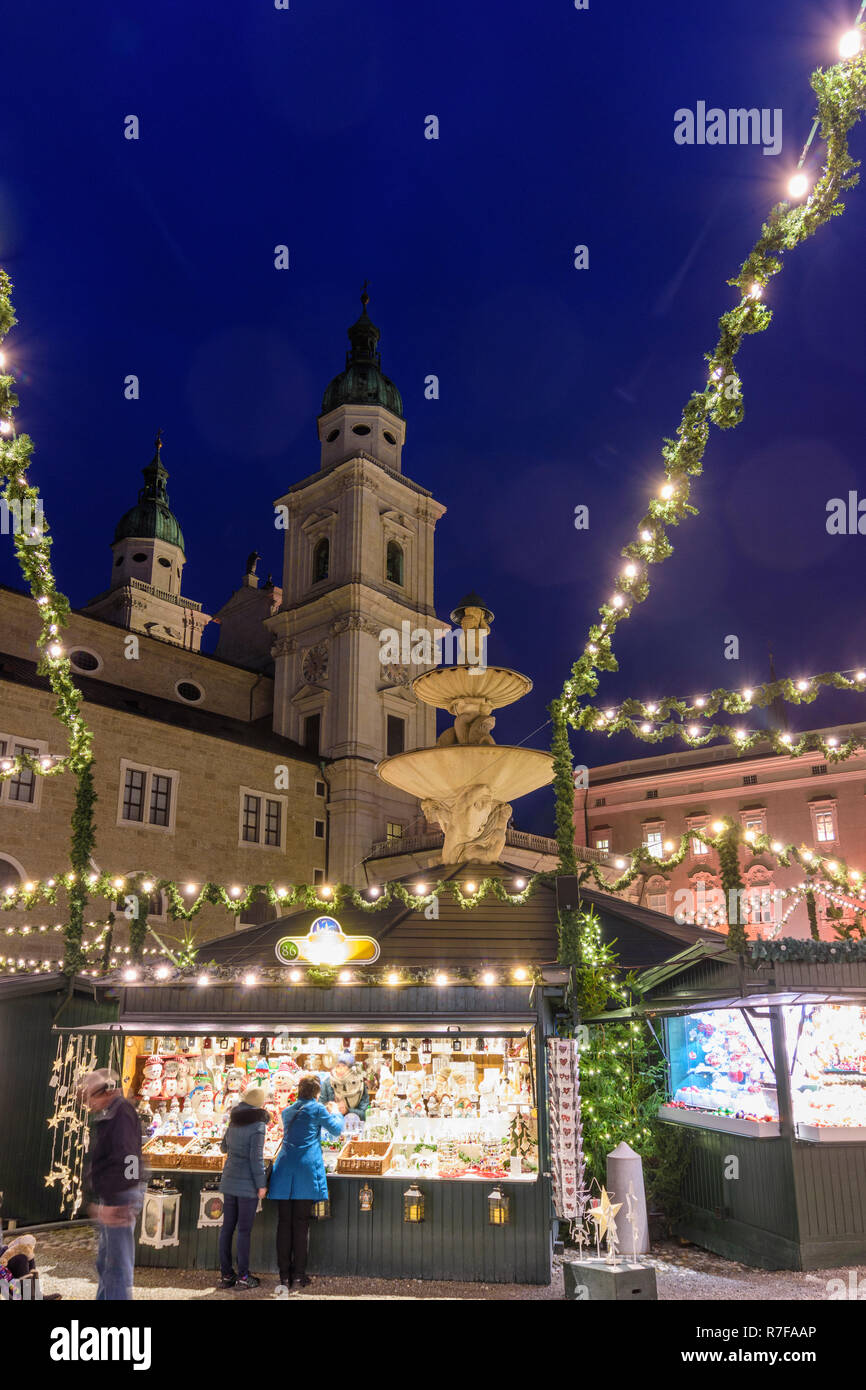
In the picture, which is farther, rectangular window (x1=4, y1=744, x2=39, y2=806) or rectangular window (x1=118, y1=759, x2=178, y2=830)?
rectangular window (x1=118, y1=759, x2=178, y2=830)

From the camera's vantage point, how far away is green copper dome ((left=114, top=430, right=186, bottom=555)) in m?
63.8

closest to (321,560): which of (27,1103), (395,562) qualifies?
(395,562)

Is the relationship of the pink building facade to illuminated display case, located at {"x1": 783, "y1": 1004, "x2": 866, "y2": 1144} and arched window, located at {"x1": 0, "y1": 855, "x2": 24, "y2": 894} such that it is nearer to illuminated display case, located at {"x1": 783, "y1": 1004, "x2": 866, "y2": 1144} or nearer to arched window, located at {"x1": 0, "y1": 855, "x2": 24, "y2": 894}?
arched window, located at {"x1": 0, "y1": 855, "x2": 24, "y2": 894}

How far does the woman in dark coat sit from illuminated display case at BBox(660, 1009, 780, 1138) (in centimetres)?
465

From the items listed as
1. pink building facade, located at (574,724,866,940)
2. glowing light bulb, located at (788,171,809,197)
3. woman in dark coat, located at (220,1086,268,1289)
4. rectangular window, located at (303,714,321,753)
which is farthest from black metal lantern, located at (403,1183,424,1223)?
rectangular window, located at (303,714,321,753)

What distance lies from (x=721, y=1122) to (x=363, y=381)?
43.9m

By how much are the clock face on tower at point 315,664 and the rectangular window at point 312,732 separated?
1.59m

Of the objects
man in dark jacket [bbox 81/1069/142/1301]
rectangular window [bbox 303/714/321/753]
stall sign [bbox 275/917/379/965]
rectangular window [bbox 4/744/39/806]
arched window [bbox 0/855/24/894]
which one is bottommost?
man in dark jacket [bbox 81/1069/142/1301]

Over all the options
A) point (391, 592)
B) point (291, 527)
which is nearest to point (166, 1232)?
point (391, 592)

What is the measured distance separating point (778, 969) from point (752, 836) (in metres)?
2.23

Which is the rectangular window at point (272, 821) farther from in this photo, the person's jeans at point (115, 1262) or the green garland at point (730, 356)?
the person's jeans at point (115, 1262)

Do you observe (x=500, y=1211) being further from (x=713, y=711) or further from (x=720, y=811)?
(x=720, y=811)

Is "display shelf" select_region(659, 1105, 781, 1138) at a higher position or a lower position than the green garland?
lower

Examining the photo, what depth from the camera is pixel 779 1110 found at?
30.7 ft
